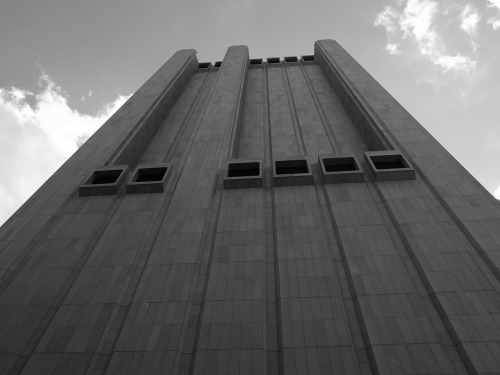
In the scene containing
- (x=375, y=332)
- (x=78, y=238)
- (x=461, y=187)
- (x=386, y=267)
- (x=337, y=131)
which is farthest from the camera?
(x=337, y=131)

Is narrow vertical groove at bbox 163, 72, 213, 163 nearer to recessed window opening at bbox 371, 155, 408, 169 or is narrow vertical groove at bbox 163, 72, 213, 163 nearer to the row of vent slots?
the row of vent slots

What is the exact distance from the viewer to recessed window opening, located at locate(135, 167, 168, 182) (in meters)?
29.4

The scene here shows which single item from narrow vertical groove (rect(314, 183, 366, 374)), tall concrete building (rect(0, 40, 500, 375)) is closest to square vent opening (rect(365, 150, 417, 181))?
tall concrete building (rect(0, 40, 500, 375))

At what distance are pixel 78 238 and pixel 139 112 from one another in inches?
823

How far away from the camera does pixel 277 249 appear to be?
826 inches

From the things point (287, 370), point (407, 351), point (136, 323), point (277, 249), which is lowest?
point (287, 370)

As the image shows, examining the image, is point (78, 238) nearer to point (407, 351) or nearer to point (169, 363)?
point (169, 363)

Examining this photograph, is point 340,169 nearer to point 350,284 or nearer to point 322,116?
point 350,284

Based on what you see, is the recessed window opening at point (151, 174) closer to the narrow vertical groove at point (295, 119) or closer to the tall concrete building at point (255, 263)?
the tall concrete building at point (255, 263)

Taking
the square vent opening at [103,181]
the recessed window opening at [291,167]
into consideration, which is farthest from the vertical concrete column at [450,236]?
the square vent opening at [103,181]

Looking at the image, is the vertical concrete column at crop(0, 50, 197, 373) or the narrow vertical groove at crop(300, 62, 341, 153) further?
the narrow vertical groove at crop(300, 62, 341, 153)

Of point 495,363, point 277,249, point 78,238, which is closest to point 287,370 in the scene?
point 277,249

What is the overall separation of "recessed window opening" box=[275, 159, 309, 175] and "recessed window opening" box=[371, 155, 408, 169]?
6130 millimetres

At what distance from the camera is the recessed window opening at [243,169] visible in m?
28.9
